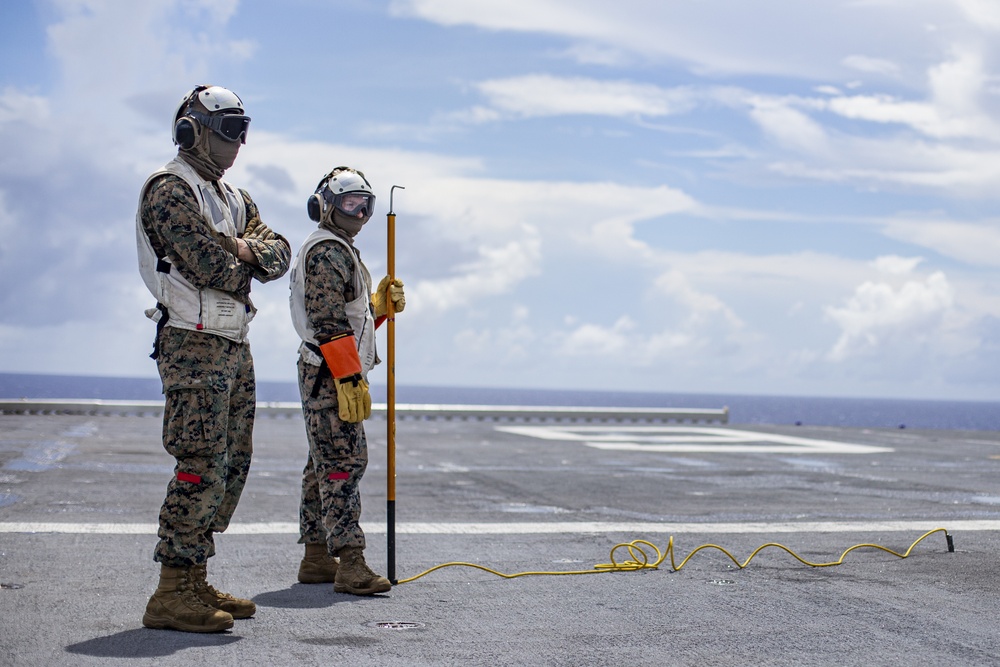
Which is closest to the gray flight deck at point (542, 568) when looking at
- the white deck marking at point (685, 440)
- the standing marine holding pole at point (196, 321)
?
the standing marine holding pole at point (196, 321)

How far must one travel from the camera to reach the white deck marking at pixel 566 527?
7.77 m

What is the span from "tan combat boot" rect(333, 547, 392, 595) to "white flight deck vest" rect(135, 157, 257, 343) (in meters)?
1.40

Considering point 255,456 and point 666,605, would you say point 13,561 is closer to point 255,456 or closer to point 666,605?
point 666,605

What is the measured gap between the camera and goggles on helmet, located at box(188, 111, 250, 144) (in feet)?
16.2

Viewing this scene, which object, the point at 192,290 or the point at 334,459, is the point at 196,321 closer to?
the point at 192,290

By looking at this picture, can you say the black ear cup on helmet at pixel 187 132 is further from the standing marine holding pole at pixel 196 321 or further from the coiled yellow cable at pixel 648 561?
the coiled yellow cable at pixel 648 561

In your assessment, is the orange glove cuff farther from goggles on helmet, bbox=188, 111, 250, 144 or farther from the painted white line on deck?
the painted white line on deck

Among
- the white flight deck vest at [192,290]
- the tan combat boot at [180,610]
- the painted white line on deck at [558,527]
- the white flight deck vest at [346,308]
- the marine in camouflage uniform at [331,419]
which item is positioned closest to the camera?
the tan combat boot at [180,610]

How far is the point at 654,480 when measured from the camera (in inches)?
500

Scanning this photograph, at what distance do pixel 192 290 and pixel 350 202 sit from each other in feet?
4.21

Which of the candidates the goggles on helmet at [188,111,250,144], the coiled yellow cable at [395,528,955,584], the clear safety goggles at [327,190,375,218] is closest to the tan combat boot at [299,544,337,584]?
the coiled yellow cable at [395,528,955,584]

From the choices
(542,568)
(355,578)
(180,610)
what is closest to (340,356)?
(355,578)

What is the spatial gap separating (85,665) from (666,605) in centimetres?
279

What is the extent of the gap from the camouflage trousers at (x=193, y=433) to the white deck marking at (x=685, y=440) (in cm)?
1347
